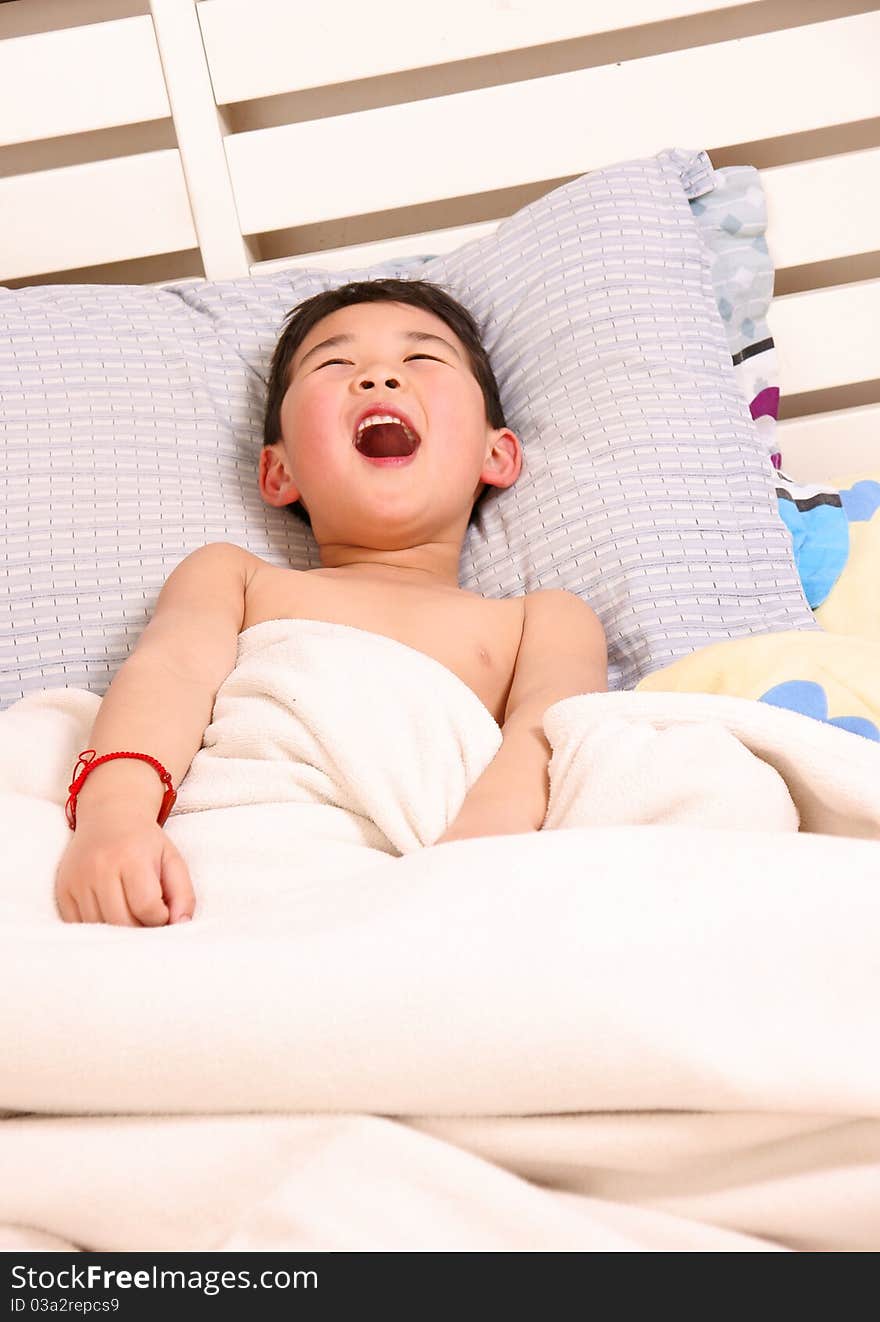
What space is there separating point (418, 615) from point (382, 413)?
0.24 m

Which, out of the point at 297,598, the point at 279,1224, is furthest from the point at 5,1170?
the point at 297,598

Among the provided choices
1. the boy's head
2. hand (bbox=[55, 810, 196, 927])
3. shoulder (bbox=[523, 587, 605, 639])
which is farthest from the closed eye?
hand (bbox=[55, 810, 196, 927])

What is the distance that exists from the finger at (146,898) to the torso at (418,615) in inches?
17.8

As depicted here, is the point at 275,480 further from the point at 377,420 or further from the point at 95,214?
the point at 95,214

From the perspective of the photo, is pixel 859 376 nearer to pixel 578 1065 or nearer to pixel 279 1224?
pixel 578 1065

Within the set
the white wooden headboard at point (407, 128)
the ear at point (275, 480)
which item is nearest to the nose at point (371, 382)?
the ear at point (275, 480)

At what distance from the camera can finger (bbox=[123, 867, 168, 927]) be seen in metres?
0.90

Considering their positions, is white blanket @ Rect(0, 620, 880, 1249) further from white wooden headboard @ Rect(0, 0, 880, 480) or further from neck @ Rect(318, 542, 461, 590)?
white wooden headboard @ Rect(0, 0, 880, 480)

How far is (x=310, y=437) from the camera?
141cm

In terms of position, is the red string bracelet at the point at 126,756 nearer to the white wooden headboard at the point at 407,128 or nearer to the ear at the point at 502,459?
the ear at the point at 502,459

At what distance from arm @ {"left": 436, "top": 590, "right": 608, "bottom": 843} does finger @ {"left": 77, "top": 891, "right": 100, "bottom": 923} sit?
27 cm

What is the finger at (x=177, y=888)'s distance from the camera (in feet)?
2.96

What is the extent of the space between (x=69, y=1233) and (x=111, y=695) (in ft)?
1.78

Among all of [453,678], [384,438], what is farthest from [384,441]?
[453,678]
